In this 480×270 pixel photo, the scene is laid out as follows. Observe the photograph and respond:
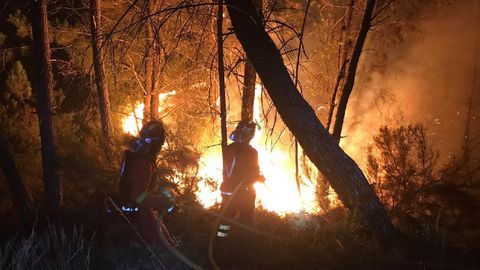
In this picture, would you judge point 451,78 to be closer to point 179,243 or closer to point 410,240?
point 410,240

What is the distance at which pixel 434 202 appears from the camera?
6.48 m

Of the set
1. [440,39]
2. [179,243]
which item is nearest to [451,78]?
[440,39]

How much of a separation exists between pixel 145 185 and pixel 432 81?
12076mm

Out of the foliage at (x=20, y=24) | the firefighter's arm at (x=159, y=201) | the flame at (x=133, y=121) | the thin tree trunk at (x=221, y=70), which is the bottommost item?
the firefighter's arm at (x=159, y=201)

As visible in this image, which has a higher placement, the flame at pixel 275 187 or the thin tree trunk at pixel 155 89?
the thin tree trunk at pixel 155 89

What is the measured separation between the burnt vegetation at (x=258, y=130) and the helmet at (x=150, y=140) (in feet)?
1.30

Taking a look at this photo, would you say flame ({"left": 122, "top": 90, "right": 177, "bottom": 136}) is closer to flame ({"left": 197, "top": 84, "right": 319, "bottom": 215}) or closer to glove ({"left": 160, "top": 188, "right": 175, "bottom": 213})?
flame ({"left": 197, "top": 84, "right": 319, "bottom": 215})

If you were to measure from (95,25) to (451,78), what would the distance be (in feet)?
35.3

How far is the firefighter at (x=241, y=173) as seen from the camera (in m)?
5.42

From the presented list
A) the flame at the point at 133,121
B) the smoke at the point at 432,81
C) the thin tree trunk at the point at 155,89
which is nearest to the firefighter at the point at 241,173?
the thin tree trunk at the point at 155,89

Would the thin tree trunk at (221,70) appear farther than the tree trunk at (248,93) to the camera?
No

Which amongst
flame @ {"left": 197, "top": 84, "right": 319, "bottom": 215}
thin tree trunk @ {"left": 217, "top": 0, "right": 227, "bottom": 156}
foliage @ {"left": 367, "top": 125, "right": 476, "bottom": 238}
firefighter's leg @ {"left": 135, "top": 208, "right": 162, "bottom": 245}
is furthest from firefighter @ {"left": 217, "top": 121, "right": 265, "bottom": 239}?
foliage @ {"left": 367, "top": 125, "right": 476, "bottom": 238}

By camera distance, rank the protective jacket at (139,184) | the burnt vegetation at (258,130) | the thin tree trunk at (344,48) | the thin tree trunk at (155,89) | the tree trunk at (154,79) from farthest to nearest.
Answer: the thin tree trunk at (155,89) < the tree trunk at (154,79) < the thin tree trunk at (344,48) < the burnt vegetation at (258,130) < the protective jacket at (139,184)

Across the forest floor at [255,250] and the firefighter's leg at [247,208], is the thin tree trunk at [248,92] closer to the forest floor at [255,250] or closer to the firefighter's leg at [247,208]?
the firefighter's leg at [247,208]
